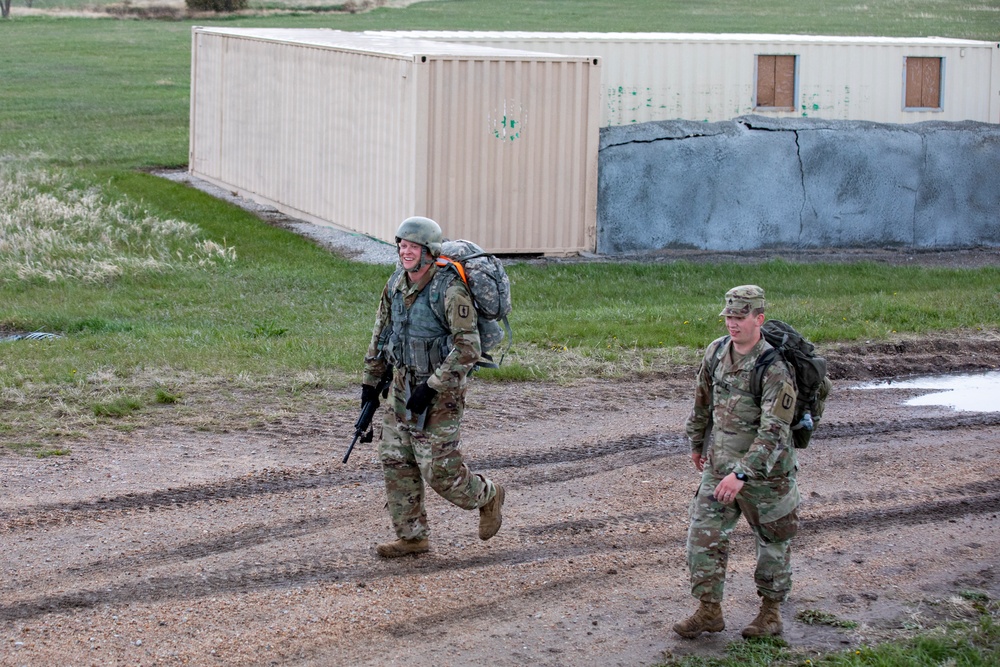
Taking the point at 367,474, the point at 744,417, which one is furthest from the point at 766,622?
the point at 367,474

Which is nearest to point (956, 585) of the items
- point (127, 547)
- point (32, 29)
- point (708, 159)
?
point (127, 547)

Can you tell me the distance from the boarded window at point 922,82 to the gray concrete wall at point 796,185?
5.06ft

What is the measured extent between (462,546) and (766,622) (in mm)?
1760

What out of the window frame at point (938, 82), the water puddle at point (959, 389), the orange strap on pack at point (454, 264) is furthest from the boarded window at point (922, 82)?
the orange strap on pack at point (454, 264)

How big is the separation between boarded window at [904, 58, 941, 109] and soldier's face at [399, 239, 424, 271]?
48.7ft

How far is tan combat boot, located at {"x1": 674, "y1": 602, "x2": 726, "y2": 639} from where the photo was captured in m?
5.91

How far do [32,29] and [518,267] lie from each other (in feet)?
121

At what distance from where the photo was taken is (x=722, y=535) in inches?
231

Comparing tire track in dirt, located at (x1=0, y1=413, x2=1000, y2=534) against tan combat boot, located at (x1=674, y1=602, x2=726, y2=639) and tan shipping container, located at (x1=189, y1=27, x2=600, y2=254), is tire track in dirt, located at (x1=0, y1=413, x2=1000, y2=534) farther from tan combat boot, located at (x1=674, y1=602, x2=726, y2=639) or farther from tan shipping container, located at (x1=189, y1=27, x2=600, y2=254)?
tan shipping container, located at (x1=189, y1=27, x2=600, y2=254)

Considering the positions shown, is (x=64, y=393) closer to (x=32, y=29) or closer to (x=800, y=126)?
(x=800, y=126)

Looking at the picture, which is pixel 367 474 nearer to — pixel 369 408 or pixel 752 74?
pixel 369 408

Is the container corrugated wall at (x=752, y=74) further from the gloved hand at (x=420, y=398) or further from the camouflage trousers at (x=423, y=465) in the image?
the gloved hand at (x=420, y=398)

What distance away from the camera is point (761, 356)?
18.8 feet

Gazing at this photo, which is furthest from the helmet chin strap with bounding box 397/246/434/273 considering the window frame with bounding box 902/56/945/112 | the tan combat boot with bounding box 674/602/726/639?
the window frame with bounding box 902/56/945/112
